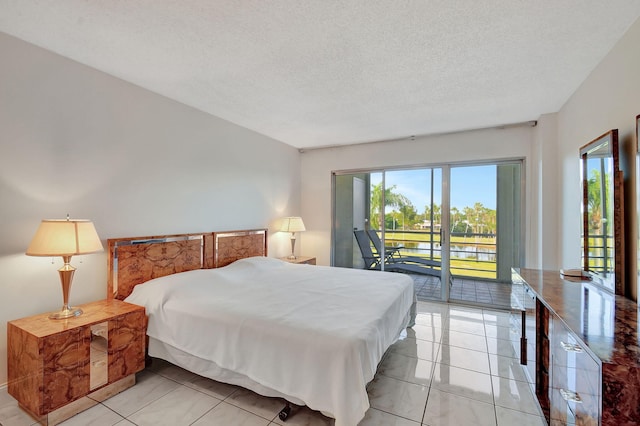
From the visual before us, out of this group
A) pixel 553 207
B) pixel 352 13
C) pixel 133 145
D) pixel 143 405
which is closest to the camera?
pixel 352 13

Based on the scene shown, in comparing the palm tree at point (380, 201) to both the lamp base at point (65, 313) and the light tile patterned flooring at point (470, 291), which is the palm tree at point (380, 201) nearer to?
the light tile patterned flooring at point (470, 291)

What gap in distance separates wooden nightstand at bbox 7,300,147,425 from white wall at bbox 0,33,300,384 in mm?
344

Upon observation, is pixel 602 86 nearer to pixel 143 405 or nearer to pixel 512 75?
pixel 512 75

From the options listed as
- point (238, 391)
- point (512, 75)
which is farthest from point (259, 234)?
point (512, 75)

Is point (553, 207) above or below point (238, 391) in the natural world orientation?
above

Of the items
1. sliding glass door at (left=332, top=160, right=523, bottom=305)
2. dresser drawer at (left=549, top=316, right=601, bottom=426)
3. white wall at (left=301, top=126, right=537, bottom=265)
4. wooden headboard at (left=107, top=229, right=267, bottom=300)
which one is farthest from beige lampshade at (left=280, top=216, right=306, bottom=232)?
dresser drawer at (left=549, top=316, right=601, bottom=426)

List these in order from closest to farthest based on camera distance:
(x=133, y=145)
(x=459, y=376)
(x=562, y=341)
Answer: (x=562, y=341) → (x=459, y=376) → (x=133, y=145)

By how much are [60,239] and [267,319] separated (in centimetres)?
150

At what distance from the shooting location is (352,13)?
5.86ft

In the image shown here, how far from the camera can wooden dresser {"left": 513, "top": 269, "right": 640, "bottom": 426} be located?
99 centimetres

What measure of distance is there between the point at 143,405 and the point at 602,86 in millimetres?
4162

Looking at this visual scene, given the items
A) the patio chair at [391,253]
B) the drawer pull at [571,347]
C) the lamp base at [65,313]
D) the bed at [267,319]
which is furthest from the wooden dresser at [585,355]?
the lamp base at [65,313]

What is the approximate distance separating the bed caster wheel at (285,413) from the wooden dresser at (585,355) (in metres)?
1.49

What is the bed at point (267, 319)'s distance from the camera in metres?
1.67
